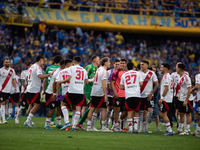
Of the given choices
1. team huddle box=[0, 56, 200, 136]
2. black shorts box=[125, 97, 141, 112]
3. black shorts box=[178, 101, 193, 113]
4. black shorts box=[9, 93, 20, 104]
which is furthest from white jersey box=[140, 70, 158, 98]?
black shorts box=[9, 93, 20, 104]

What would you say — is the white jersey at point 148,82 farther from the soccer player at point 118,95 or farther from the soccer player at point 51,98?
the soccer player at point 51,98

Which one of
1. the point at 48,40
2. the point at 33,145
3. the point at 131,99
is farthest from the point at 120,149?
the point at 48,40

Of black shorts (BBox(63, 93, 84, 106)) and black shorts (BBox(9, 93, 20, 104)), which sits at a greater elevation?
black shorts (BBox(9, 93, 20, 104))

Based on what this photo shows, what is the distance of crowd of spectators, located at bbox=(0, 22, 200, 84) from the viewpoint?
1099 inches

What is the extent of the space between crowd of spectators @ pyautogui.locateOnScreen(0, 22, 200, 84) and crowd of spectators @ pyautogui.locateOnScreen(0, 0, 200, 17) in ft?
7.39

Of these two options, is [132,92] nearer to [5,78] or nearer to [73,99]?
[73,99]

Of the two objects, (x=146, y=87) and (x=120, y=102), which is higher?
(x=146, y=87)

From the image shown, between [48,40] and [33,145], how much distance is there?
23.6 metres

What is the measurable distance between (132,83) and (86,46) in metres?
19.6

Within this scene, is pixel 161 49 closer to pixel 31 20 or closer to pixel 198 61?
pixel 198 61

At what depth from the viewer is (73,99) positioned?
12609mm

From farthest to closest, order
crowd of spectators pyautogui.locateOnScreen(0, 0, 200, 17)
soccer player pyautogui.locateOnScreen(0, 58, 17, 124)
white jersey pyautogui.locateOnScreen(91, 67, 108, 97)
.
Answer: crowd of spectators pyautogui.locateOnScreen(0, 0, 200, 17) < soccer player pyautogui.locateOnScreen(0, 58, 17, 124) < white jersey pyautogui.locateOnScreen(91, 67, 108, 97)

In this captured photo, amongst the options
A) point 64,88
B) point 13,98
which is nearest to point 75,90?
point 64,88

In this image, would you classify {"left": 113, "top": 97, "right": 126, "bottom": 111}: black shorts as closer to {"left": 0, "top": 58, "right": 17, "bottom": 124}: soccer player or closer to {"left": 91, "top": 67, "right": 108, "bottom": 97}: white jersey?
{"left": 91, "top": 67, "right": 108, "bottom": 97}: white jersey
